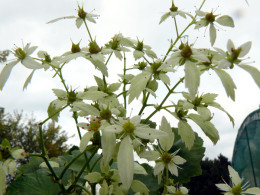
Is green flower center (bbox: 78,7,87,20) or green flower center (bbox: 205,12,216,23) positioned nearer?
green flower center (bbox: 205,12,216,23)

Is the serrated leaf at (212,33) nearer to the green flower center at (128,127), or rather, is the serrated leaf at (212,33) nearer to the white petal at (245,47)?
the white petal at (245,47)

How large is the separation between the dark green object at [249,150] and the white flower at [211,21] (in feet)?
23.7

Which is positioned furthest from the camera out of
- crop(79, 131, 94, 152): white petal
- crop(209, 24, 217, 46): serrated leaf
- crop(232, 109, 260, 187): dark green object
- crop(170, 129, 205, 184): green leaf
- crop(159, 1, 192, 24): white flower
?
crop(232, 109, 260, 187): dark green object

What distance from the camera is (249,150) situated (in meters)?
7.84

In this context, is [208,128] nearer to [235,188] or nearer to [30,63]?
[235,188]

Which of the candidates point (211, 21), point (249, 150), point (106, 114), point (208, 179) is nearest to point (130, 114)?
point (106, 114)

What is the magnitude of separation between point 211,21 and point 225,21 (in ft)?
0.15

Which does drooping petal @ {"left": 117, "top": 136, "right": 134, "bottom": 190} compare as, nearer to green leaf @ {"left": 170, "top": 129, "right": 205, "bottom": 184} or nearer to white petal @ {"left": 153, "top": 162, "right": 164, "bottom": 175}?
white petal @ {"left": 153, "top": 162, "right": 164, "bottom": 175}

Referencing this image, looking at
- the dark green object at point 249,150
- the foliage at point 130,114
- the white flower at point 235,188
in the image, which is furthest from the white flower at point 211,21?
the dark green object at point 249,150

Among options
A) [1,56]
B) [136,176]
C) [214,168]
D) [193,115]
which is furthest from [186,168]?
[1,56]

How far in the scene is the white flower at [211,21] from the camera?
90 centimetres

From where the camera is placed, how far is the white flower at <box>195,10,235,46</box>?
0.90m

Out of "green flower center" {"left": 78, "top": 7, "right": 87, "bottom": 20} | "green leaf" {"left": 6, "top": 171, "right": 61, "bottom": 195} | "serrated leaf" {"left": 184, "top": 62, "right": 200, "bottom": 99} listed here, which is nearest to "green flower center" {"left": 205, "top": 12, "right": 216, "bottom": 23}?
"serrated leaf" {"left": 184, "top": 62, "right": 200, "bottom": 99}

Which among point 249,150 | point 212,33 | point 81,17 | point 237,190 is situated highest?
point 249,150
